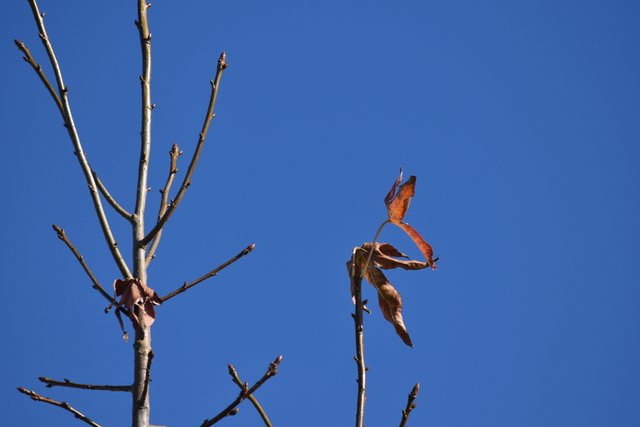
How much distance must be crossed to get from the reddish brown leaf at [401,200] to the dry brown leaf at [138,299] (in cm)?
81

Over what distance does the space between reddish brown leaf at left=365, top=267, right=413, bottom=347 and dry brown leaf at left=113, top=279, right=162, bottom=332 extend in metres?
0.70

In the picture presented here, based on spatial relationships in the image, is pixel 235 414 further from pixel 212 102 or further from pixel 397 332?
pixel 212 102

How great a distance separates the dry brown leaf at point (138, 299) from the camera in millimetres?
2139

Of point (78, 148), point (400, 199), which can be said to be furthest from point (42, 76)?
point (400, 199)

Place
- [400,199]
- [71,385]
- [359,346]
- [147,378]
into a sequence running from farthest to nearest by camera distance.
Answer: [71,385], [147,378], [400,199], [359,346]

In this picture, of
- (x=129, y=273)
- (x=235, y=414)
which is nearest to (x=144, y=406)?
(x=235, y=414)

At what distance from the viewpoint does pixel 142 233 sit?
2.54 meters

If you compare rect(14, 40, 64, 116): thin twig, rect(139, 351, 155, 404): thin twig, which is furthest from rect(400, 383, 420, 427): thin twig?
rect(14, 40, 64, 116): thin twig

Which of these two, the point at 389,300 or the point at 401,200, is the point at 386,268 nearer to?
the point at 389,300

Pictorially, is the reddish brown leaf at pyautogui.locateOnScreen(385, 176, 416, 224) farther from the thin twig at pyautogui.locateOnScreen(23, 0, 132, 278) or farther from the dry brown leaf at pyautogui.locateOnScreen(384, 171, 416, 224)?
the thin twig at pyautogui.locateOnScreen(23, 0, 132, 278)

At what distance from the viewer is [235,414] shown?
230cm

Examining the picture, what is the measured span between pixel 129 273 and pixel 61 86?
70 cm

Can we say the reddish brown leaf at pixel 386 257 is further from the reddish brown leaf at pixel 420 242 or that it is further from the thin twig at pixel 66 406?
the thin twig at pixel 66 406

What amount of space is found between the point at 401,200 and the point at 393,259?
17cm
